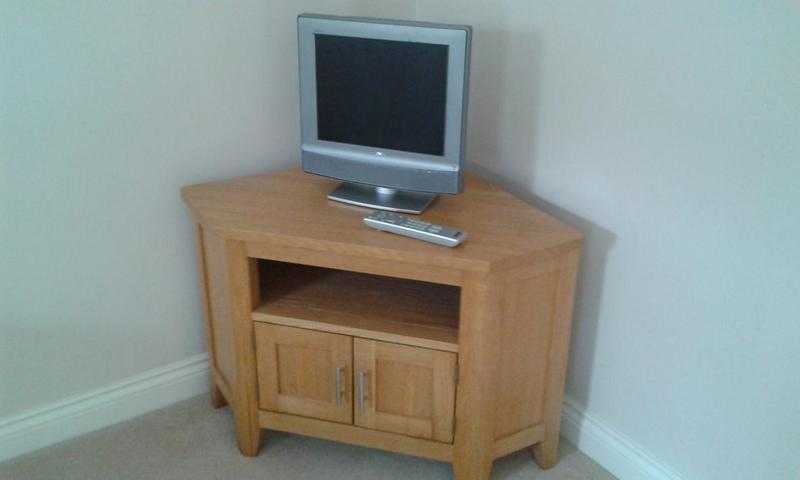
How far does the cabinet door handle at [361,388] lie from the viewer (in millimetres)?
1764

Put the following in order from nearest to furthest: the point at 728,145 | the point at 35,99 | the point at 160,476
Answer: the point at 728,145, the point at 35,99, the point at 160,476

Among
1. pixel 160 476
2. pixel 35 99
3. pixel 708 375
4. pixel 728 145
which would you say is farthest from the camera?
pixel 160 476

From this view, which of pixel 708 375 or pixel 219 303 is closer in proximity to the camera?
pixel 708 375

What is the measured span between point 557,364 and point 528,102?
2.19 feet

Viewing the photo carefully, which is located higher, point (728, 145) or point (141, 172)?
point (728, 145)

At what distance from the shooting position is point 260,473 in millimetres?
1899

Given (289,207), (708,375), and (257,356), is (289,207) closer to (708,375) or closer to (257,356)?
(257,356)

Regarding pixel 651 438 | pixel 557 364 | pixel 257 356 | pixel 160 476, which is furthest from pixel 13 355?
pixel 651 438

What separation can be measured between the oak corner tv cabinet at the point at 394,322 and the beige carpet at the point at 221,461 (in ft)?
0.20

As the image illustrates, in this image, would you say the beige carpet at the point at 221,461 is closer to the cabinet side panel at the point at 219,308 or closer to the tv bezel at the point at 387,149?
the cabinet side panel at the point at 219,308

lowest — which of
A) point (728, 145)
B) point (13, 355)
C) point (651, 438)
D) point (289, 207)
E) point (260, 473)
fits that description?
point (260, 473)

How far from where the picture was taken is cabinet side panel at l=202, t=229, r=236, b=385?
180 cm

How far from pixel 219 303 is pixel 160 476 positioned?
1.52 ft

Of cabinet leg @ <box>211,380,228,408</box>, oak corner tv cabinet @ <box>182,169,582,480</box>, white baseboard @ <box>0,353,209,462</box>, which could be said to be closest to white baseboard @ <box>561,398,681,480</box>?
oak corner tv cabinet @ <box>182,169,582,480</box>
